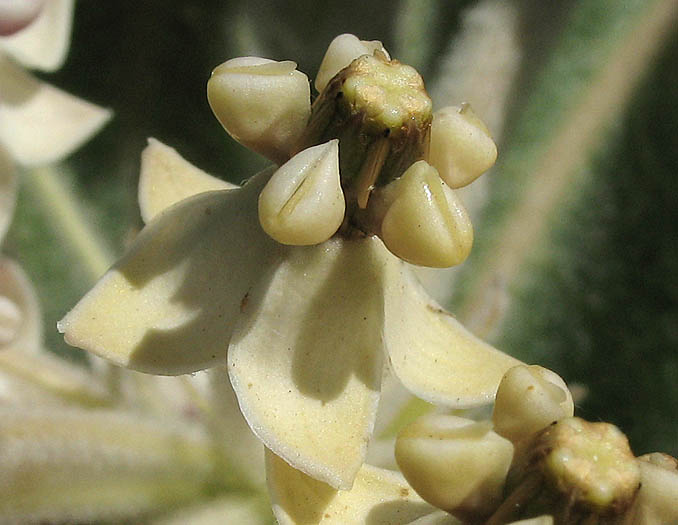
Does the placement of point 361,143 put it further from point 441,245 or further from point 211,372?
point 211,372

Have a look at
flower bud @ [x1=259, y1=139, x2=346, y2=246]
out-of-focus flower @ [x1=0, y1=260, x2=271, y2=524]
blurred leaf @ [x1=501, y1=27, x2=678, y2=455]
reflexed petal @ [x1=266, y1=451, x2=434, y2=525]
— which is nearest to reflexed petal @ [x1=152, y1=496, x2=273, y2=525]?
out-of-focus flower @ [x1=0, y1=260, x2=271, y2=524]

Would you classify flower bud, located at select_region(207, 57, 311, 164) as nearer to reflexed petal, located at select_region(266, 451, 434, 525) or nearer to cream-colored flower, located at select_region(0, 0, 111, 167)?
reflexed petal, located at select_region(266, 451, 434, 525)

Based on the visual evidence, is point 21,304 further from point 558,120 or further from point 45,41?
point 558,120

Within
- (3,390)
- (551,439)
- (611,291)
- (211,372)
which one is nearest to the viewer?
(551,439)

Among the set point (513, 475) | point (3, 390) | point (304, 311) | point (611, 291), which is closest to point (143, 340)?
point (304, 311)

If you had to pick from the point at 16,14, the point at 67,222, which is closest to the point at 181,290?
the point at 16,14

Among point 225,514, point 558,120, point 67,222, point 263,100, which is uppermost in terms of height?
point 263,100
